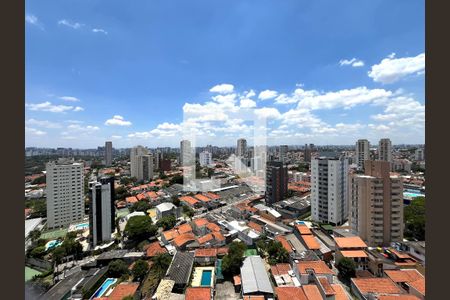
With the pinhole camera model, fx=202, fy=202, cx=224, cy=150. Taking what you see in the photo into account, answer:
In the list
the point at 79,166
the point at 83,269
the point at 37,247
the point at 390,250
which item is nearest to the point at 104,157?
the point at 79,166

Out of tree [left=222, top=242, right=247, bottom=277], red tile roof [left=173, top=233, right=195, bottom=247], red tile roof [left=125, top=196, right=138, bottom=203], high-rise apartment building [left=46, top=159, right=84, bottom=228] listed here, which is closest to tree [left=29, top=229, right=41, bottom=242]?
high-rise apartment building [left=46, top=159, right=84, bottom=228]

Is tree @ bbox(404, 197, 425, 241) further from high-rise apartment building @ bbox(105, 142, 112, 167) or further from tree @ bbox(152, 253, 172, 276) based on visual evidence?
high-rise apartment building @ bbox(105, 142, 112, 167)

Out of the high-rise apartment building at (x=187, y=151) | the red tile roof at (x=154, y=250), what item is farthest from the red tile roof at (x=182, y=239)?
the high-rise apartment building at (x=187, y=151)

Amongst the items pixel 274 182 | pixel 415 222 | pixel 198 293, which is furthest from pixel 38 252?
pixel 415 222

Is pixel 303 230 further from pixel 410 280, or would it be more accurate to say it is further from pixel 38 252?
pixel 38 252

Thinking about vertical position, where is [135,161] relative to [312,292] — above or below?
above

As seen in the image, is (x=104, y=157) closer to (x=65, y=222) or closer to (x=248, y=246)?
(x=65, y=222)
